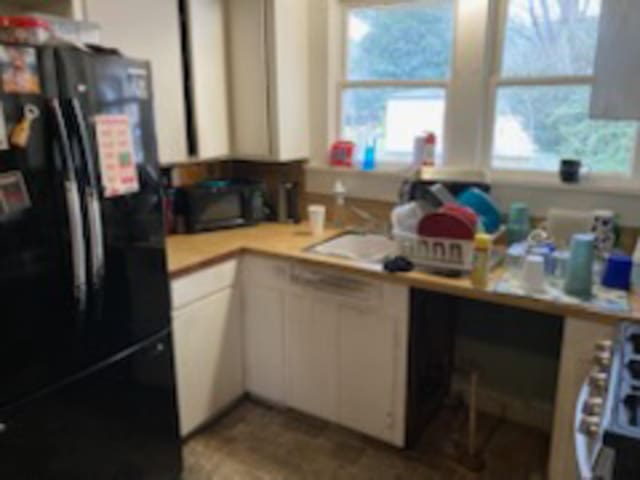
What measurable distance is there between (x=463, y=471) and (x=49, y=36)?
7.27ft

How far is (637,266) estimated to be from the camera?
1902 mm

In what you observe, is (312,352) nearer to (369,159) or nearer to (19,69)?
(369,159)

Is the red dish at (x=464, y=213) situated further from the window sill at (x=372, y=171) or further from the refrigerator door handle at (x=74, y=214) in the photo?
the refrigerator door handle at (x=74, y=214)

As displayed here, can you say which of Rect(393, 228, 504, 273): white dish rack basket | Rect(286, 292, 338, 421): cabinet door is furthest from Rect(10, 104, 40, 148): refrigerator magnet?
Rect(393, 228, 504, 273): white dish rack basket

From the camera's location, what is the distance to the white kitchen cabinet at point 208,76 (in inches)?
99.1

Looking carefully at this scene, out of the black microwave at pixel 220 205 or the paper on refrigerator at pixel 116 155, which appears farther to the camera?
the black microwave at pixel 220 205

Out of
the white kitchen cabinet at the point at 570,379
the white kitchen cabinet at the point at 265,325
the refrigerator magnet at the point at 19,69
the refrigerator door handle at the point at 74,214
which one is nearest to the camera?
the refrigerator magnet at the point at 19,69

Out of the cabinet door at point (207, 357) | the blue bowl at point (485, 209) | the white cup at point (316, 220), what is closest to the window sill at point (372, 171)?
the white cup at point (316, 220)

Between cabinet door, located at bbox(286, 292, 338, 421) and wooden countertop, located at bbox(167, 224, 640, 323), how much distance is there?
209 millimetres

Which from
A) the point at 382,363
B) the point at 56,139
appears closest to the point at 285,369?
the point at 382,363

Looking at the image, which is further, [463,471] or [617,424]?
[463,471]

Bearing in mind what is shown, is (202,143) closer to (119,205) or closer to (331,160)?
(331,160)

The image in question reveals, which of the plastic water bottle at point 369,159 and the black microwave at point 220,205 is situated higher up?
the plastic water bottle at point 369,159

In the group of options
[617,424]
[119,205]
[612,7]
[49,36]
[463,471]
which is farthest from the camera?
[463,471]
